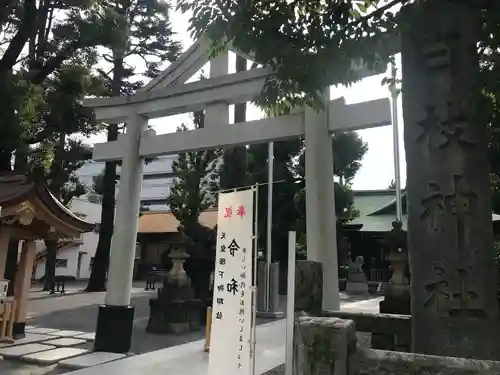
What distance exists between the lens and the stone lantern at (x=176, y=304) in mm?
10117

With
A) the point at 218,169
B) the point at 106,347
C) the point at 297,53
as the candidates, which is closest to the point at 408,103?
the point at 297,53

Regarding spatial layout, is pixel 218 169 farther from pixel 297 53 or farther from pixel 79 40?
pixel 297 53

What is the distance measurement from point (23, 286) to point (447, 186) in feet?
27.9

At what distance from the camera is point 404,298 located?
7.18 meters

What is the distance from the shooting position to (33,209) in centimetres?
812

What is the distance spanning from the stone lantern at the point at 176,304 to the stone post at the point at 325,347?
8.67 m

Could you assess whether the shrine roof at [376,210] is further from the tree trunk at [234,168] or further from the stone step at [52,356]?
the stone step at [52,356]

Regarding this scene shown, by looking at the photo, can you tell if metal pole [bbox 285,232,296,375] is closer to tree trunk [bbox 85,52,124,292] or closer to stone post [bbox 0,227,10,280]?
stone post [bbox 0,227,10,280]

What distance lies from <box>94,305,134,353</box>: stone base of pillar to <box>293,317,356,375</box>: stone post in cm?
530

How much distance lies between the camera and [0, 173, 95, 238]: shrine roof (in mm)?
7750

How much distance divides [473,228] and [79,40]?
9.83m

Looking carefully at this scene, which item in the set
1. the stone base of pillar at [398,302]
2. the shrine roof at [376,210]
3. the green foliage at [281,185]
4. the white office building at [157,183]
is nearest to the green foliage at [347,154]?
the green foliage at [281,185]

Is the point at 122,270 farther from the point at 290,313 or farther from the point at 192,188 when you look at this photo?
the point at 192,188

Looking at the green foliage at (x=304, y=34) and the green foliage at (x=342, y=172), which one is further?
the green foliage at (x=342, y=172)
